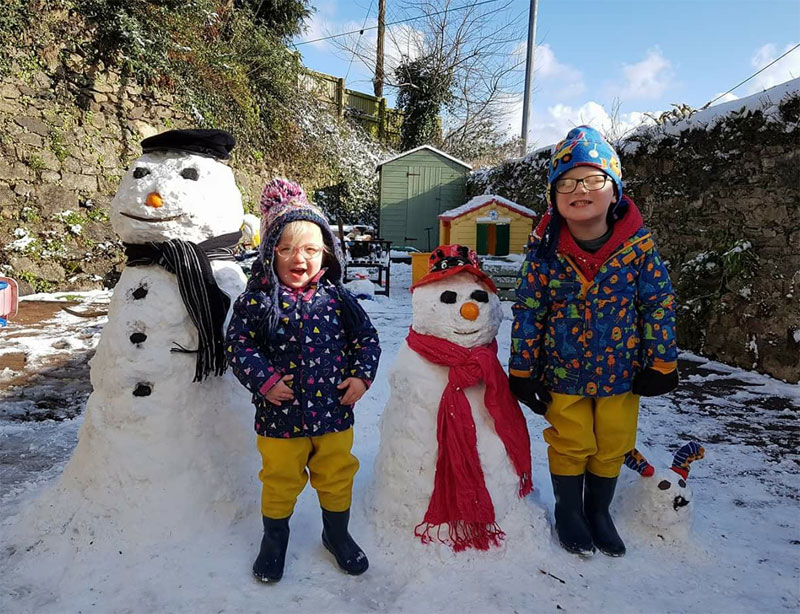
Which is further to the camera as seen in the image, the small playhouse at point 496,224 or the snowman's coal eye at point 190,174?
the small playhouse at point 496,224

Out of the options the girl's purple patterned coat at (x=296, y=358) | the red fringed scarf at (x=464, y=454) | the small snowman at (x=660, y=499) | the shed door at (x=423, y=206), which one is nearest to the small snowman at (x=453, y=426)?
the red fringed scarf at (x=464, y=454)

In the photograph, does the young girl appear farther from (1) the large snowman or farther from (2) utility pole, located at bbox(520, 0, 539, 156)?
(2) utility pole, located at bbox(520, 0, 539, 156)

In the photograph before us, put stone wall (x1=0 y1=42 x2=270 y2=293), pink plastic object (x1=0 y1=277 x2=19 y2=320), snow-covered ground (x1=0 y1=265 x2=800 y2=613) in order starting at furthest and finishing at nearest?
stone wall (x1=0 y1=42 x2=270 y2=293), pink plastic object (x1=0 y1=277 x2=19 y2=320), snow-covered ground (x1=0 y1=265 x2=800 y2=613)

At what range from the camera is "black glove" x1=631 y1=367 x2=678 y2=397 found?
172 cm

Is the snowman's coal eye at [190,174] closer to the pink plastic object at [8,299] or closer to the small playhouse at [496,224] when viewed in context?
the pink plastic object at [8,299]

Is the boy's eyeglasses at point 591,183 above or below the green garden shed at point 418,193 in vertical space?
below

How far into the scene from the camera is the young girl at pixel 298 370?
1.67 metres

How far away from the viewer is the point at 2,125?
20.5 ft

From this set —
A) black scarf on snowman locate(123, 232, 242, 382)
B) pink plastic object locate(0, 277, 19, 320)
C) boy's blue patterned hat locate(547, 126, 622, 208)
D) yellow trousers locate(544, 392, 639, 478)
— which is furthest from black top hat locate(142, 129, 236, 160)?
pink plastic object locate(0, 277, 19, 320)

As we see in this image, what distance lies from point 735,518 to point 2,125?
7999mm

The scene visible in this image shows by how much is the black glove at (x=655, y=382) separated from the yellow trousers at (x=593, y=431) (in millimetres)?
73

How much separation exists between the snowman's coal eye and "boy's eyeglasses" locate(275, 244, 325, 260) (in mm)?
510

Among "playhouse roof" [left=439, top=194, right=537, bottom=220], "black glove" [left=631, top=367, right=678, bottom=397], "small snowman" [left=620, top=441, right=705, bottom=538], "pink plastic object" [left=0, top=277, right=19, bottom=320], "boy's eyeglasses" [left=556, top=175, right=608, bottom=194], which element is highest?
"playhouse roof" [left=439, top=194, right=537, bottom=220]

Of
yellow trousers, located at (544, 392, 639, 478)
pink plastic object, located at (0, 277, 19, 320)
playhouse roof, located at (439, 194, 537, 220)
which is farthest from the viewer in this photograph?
playhouse roof, located at (439, 194, 537, 220)
